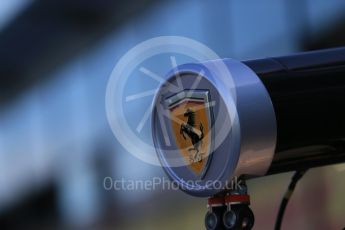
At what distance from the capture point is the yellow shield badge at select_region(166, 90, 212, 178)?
1.30 m

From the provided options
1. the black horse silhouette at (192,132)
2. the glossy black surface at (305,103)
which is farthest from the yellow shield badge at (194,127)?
the glossy black surface at (305,103)

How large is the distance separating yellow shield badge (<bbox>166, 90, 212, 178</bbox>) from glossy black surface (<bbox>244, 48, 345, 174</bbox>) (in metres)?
0.13

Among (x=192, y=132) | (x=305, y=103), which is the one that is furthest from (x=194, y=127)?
(x=305, y=103)

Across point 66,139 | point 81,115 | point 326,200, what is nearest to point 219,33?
point 326,200

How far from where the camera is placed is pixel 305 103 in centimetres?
131

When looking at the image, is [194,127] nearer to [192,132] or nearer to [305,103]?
[192,132]

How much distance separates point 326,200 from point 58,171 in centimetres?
502

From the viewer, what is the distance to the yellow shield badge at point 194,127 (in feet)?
4.27

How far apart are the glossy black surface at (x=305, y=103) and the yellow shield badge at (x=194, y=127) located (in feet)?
0.43

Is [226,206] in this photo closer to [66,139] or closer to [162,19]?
[162,19]

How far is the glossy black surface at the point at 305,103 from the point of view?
1.30 metres

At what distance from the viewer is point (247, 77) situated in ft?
4.20

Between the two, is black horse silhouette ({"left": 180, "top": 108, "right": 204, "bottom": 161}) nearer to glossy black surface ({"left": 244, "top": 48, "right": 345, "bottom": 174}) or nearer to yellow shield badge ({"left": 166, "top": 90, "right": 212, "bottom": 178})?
yellow shield badge ({"left": 166, "top": 90, "right": 212, "bottom": 178})

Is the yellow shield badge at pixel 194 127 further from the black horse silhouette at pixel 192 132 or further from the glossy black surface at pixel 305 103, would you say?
the glossy black surface at pixel 305 103
